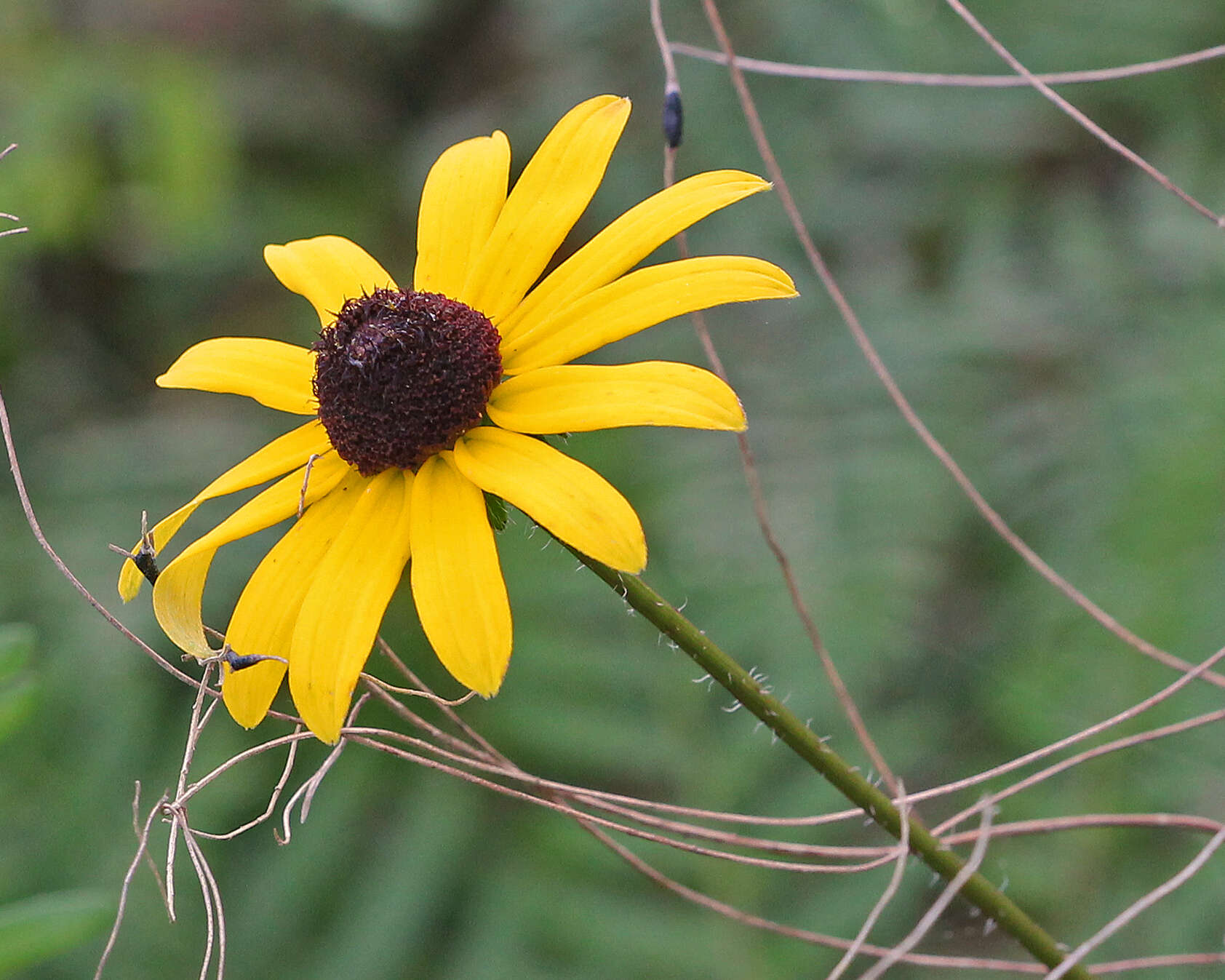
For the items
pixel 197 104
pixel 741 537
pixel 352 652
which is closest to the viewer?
pixel 352 652

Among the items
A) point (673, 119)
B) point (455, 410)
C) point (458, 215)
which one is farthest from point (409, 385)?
point (673, 119)

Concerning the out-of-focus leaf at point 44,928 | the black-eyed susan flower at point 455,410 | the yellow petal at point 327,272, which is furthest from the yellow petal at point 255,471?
the out-of-focus leaf at point 44,928

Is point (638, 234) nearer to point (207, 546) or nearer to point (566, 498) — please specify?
point (566, 498)

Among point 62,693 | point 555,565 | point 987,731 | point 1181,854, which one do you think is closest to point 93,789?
point 62,693

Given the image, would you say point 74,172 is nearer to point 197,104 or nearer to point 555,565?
point 197,104

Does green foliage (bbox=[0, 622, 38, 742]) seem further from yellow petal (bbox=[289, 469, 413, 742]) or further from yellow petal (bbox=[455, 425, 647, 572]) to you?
yellow petal (bbox=[455, 425, 647, 572])

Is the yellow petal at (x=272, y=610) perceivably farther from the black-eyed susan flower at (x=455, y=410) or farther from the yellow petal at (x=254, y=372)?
the yellow petal at (x=254, y=372)
